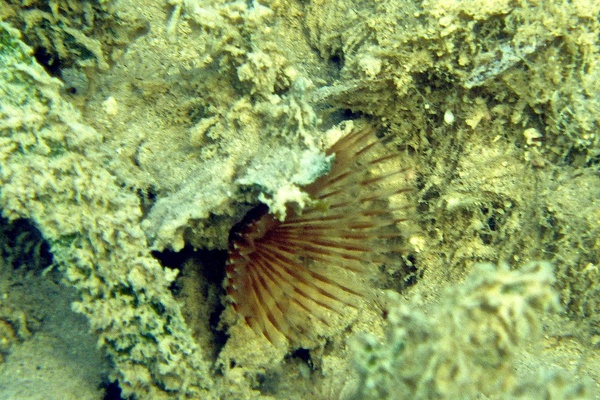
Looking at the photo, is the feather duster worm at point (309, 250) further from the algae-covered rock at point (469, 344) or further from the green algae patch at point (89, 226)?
the algae-covered rock at point (469, 344)

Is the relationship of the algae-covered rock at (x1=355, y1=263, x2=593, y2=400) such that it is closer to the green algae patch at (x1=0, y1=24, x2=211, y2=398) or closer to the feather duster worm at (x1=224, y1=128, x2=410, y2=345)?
the feather duster worm at (x1=224, y1=128, x2=410, y2=345)

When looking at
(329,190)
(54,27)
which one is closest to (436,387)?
(329,190)

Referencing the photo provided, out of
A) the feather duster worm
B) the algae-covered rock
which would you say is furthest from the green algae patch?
the algae-covered rock

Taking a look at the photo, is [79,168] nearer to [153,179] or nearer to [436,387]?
[153,179]

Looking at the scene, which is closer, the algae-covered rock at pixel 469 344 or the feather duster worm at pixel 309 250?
the algae-covered rock at pixel 469 344

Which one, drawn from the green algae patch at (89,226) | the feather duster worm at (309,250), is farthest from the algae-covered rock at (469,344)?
the green algae patch at (89,226)
